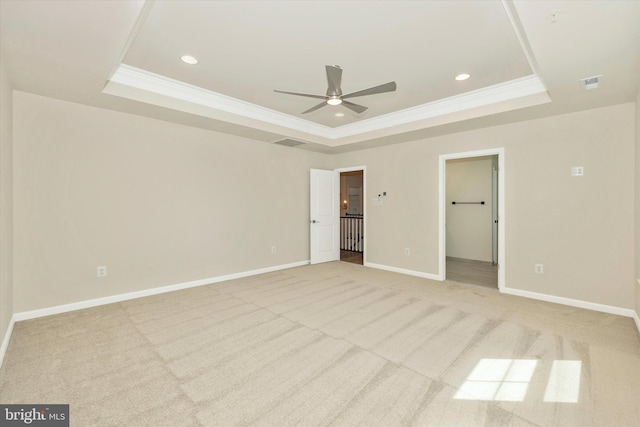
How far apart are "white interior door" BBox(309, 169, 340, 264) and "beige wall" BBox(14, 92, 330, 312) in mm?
992

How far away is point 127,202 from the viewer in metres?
4.04

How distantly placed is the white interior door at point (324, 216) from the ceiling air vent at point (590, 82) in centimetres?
457

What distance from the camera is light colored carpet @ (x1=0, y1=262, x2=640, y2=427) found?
1.85m

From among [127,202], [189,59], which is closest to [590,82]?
[189,59]

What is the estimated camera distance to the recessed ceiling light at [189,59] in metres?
3.03

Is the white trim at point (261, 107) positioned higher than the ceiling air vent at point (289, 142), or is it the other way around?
the white trim at point (261, 107)

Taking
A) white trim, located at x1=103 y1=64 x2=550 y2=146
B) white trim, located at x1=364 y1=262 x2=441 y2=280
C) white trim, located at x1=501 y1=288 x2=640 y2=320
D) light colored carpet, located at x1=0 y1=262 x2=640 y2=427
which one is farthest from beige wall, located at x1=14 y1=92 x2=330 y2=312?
white trim, located at x1=501 y1=288 x2=640 y2=320

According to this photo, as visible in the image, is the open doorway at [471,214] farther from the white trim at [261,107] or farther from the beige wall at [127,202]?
the beige wall at [127,202]

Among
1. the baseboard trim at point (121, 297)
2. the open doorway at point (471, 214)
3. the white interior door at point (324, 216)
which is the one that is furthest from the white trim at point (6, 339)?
the open doorway at point (471, 214)

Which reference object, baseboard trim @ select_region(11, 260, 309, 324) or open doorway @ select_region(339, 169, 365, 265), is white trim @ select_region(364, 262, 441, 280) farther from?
baseboard trim @ select_region(11, 260, 309, 324)

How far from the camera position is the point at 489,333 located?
2.98 meters

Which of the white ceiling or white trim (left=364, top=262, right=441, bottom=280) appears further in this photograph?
white trim (left=364, top=262, right=441, bottom=280)

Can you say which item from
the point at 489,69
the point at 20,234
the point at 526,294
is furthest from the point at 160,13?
the point at 526,294

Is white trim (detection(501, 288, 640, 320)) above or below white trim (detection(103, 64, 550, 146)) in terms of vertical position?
below
